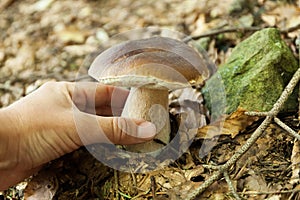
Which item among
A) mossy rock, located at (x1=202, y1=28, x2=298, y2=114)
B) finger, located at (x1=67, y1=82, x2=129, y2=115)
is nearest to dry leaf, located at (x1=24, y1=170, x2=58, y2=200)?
finger, located at (x1=67, y1=82, x2=129, y2=115)

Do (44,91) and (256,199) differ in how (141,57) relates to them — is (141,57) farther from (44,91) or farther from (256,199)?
(256,199)

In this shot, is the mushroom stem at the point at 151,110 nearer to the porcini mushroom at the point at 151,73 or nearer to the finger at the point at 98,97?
the porcini mushroom at the point at 151,73

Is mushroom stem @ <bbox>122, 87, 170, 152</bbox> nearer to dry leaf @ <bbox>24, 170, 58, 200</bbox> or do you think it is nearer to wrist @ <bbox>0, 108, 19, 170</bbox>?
dry leaf @ <bbox>24, 170, 58, 200</bbox>

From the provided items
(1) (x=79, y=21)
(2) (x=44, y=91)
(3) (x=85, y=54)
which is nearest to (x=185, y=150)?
(2) (x=44, y=91)

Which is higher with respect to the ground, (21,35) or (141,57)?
(141,57)

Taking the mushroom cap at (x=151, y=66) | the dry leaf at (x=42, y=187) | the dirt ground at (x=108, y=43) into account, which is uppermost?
the mushroom cap at (x=151, y=66)

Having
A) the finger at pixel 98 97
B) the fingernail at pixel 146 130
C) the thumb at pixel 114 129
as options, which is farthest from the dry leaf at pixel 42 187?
the fingernail at pixel 146 130
